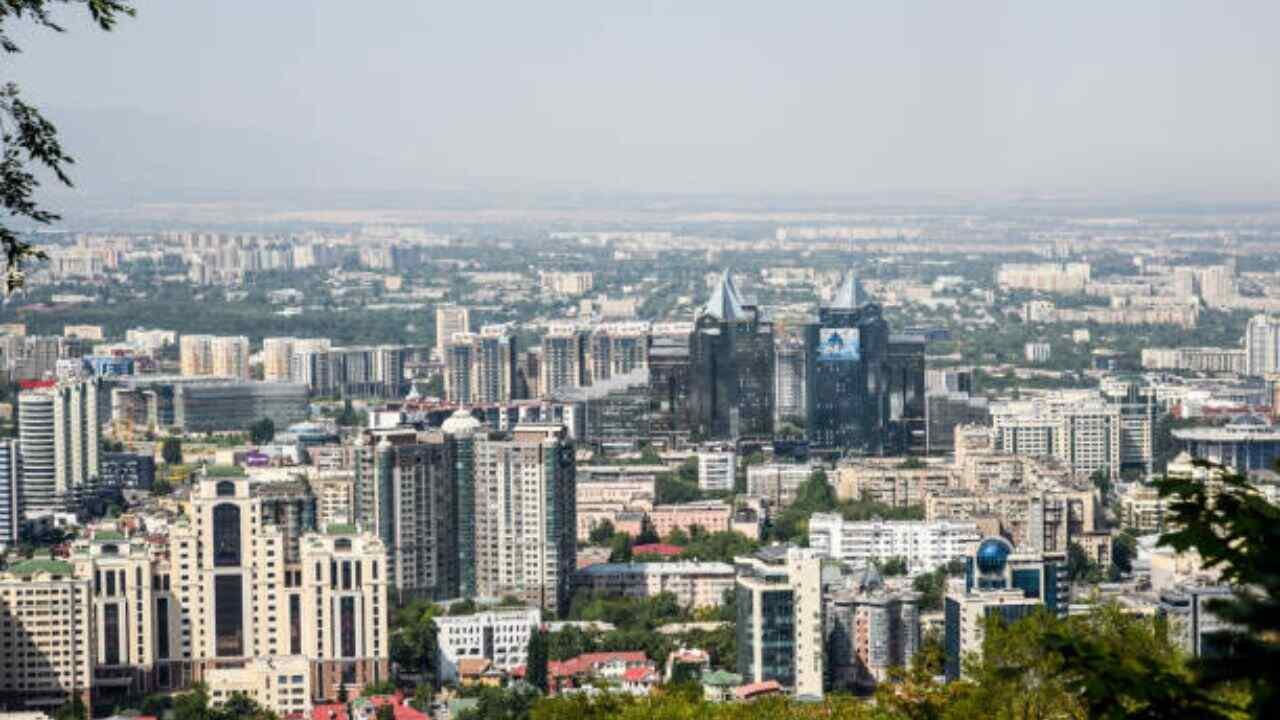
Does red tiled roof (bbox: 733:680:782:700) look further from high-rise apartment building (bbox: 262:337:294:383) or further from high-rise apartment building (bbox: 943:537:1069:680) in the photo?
high-rise apartment building (bbox: 262:337:294:383)

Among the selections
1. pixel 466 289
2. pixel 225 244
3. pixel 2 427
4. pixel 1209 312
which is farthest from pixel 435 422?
pixel 225 244

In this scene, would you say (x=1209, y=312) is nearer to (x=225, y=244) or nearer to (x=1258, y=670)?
(x=225, y=244)

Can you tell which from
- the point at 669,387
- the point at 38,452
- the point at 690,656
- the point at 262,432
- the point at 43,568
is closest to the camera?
the point at 690,656

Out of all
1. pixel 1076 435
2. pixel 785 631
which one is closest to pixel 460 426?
pixel 785 631

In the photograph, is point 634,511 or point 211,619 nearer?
point 211,619

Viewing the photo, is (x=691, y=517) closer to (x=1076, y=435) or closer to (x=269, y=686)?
(x=1076, y=435)

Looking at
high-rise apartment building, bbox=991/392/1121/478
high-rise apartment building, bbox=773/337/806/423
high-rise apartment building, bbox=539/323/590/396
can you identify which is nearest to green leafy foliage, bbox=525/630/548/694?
high-rise apartment building, bbox=991/392/1121/478
